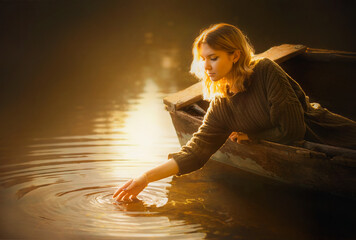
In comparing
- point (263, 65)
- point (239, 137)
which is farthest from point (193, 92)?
point (263, 65)

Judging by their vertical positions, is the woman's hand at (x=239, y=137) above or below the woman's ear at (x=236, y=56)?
below

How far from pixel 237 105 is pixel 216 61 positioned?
0.32m

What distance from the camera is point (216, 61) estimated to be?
9.87 feet

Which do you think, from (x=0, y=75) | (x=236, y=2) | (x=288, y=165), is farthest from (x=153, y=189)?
(x=236, y=2)

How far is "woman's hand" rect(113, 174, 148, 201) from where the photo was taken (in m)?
3.19

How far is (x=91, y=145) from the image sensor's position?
178 inches

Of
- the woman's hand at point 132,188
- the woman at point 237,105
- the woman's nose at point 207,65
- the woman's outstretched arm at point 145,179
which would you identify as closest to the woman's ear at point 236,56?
the woman at point 237,105

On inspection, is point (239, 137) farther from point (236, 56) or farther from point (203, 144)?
point (236, 56)

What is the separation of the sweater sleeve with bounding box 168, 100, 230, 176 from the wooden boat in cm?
27

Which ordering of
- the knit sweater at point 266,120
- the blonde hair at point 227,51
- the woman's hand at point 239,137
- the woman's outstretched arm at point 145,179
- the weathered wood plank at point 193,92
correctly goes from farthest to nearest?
the weathered wood plank at point 193,92 < the woman's hand at point 239,137 < the woman's outstretched arm at point 145,179 < the knit sweater at point 266,120 < the blonde hair at point 227,51

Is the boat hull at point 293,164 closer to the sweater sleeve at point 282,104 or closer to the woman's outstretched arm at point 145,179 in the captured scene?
the sweater sleeve at point 282,104

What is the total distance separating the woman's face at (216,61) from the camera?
3.00 m

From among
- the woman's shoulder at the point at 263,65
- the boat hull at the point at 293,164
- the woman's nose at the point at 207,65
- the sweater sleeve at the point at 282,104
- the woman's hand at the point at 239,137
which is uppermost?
the woman's nose at the point at 207,65

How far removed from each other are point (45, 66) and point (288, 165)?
6.10m
